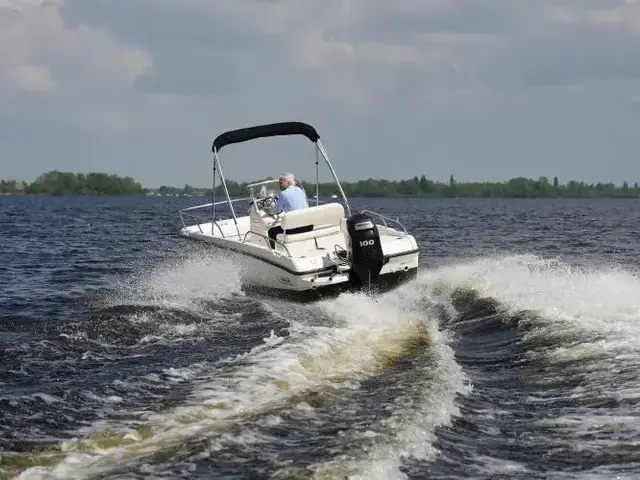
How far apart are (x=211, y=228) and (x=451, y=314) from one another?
19.7 feet

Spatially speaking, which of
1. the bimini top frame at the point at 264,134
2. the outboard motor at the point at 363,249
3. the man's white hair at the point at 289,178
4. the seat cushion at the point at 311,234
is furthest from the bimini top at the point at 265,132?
the outboard motor at the point at 363,249

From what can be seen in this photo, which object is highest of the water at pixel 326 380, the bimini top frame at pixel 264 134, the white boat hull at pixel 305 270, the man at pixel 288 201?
the bimini top frame at pixel 264 134

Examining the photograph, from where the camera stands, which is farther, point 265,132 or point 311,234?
point 265,132

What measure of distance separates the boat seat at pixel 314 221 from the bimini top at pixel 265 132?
3.01m

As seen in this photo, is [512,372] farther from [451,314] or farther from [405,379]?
[451,314]

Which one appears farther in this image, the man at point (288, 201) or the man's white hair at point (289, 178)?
the man's white hair at point (289, 178)

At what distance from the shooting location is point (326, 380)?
8.59m

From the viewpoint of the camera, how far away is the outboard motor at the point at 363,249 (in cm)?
1309

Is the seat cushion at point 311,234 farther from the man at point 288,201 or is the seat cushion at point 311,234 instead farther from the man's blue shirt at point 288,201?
the man's blue shirt at point 288,201

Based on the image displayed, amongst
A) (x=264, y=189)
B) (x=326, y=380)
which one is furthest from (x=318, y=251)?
(x=326, y=380)

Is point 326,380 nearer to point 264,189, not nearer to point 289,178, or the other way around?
point 289,178

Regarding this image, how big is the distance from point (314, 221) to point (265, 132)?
3.60 meters

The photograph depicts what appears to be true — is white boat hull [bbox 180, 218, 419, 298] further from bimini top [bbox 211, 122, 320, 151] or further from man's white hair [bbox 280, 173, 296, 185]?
bimini top [bbox 211, 122, 320, 151]

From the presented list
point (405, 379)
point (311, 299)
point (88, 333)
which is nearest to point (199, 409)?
point (405, 379)
